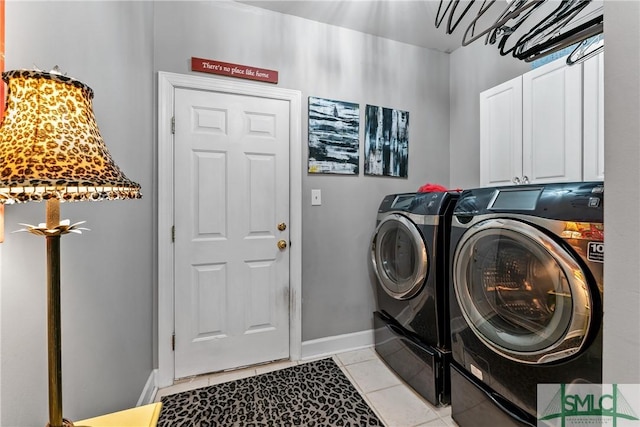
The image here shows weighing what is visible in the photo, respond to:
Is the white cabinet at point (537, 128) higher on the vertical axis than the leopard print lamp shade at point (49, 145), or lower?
higher

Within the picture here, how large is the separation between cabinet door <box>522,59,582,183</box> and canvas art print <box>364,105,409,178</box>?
93cm

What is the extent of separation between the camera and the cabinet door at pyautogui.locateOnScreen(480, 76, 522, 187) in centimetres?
178

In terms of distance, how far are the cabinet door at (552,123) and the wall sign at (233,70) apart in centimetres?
168

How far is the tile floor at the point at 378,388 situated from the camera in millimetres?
1576

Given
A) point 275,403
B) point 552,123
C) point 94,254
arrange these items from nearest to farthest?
point 94,254 → point 552,123 → point 275,403

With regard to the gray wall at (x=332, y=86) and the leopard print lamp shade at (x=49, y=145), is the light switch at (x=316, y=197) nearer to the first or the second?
the gray wall at (x=332, y=86)

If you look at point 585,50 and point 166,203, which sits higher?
point 585,50

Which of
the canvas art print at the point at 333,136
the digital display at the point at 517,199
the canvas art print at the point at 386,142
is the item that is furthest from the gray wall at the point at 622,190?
the canvas art print at the point at 386,142

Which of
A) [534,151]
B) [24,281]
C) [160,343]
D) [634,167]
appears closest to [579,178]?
[534,151]

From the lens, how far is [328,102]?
225 centimetres

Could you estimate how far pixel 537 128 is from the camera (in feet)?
5.43

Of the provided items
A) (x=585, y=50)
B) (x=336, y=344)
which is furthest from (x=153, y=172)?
(x=585, y=50)

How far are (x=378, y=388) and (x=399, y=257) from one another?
2.84ft

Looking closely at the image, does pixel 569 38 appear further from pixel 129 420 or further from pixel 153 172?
pixel 153 172
